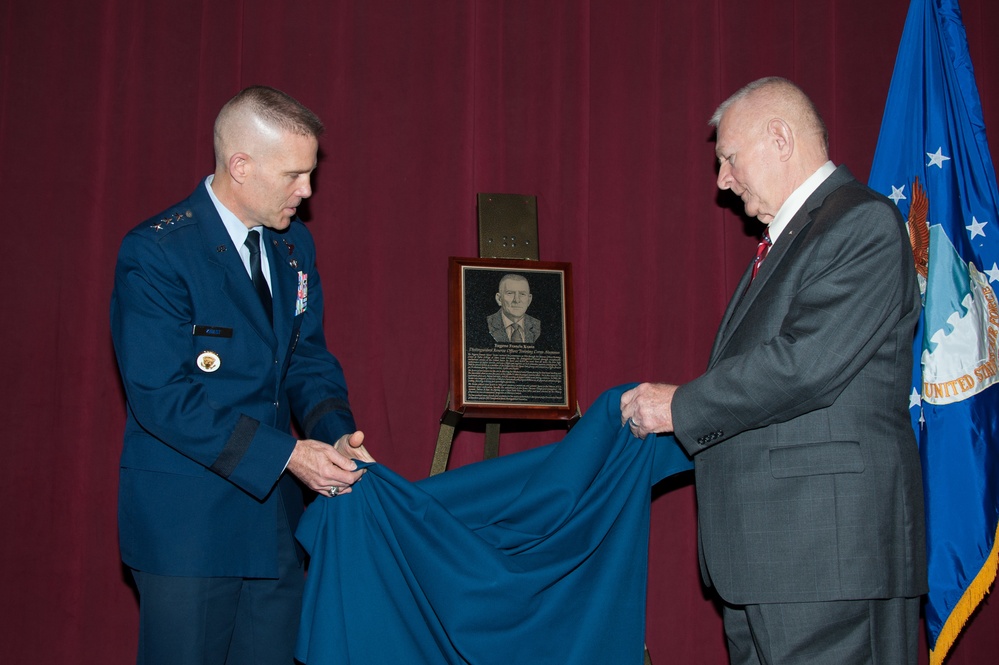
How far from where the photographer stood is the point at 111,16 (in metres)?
3.49

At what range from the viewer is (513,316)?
3178mm

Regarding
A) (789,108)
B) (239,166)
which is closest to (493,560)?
(239,166)

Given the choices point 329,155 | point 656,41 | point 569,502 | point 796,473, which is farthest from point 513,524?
point 656,41

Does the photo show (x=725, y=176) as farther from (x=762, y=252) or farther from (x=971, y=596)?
(x=971, y=596)

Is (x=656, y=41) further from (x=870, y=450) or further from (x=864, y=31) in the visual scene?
(x=870, y=450)

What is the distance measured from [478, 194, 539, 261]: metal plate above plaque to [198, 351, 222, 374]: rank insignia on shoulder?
1.16 meters

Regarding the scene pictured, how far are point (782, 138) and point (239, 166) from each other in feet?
4.99

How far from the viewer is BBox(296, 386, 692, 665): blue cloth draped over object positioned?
228 centimetres

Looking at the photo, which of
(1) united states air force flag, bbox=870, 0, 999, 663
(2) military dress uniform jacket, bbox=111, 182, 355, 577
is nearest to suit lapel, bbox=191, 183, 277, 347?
(2) military dress uniform jacket, bbox=111, 182, 355, 577

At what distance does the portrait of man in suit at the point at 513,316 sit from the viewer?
124 inches

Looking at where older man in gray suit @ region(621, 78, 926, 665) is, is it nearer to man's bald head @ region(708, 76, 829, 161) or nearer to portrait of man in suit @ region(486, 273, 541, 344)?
man's bald head @ region(708, 76, 829, 161)

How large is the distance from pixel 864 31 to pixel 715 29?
27.4 inches

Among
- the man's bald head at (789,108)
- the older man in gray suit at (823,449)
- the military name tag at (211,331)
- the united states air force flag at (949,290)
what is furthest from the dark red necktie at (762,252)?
the military name tag at (211,331)

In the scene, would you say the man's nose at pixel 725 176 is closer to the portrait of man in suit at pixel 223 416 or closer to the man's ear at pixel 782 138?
the man's ear at pixel 782 138
